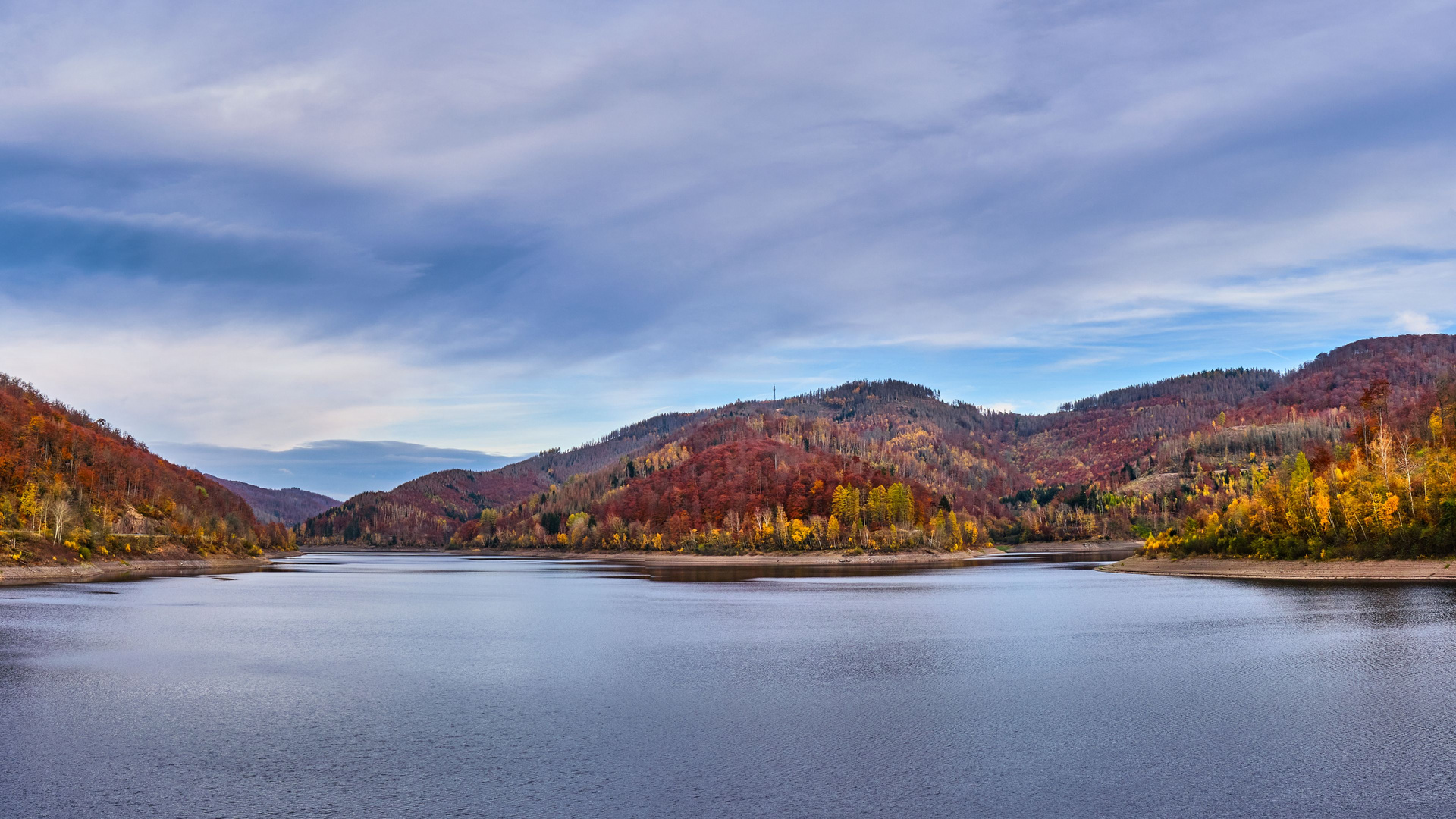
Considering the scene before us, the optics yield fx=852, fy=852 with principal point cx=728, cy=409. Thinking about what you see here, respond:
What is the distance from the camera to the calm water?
58.2 ft

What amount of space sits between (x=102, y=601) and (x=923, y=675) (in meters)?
62.7

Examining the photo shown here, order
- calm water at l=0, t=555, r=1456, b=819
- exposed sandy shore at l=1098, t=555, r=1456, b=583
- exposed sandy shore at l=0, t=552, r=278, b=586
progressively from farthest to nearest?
exposed sandy shore at l=0, t=552, r=278, b=586 < exposed sandy shore at l=1098, t=555, r=1456, b=583 < calm water at l=0, t=555, r=1456, b=819

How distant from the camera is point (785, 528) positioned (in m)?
182

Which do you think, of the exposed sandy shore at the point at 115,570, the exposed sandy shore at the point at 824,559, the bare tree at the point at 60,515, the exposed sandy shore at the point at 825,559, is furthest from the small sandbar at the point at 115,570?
the exposed sandy shore at the point at 824,559

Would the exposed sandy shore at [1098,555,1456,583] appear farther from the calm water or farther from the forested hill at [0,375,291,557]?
the forested hill at [0,375,291,557]

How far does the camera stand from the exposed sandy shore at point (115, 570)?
288 ft

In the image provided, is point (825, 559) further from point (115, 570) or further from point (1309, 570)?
point (115, 570)

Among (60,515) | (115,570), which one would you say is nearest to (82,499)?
(115,570)

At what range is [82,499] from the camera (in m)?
127

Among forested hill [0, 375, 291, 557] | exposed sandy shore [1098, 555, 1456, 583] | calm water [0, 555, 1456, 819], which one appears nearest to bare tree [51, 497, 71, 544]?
forested hill [0, 375, 291, 557]

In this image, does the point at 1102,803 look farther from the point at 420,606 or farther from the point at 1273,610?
the point at 420,606

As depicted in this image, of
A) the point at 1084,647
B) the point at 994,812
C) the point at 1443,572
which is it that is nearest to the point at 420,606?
the point at 1084,647

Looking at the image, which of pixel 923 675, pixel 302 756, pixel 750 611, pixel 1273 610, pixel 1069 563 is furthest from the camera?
pixel 1069 563

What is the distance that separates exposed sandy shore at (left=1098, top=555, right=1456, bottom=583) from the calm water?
2715 centimetres
